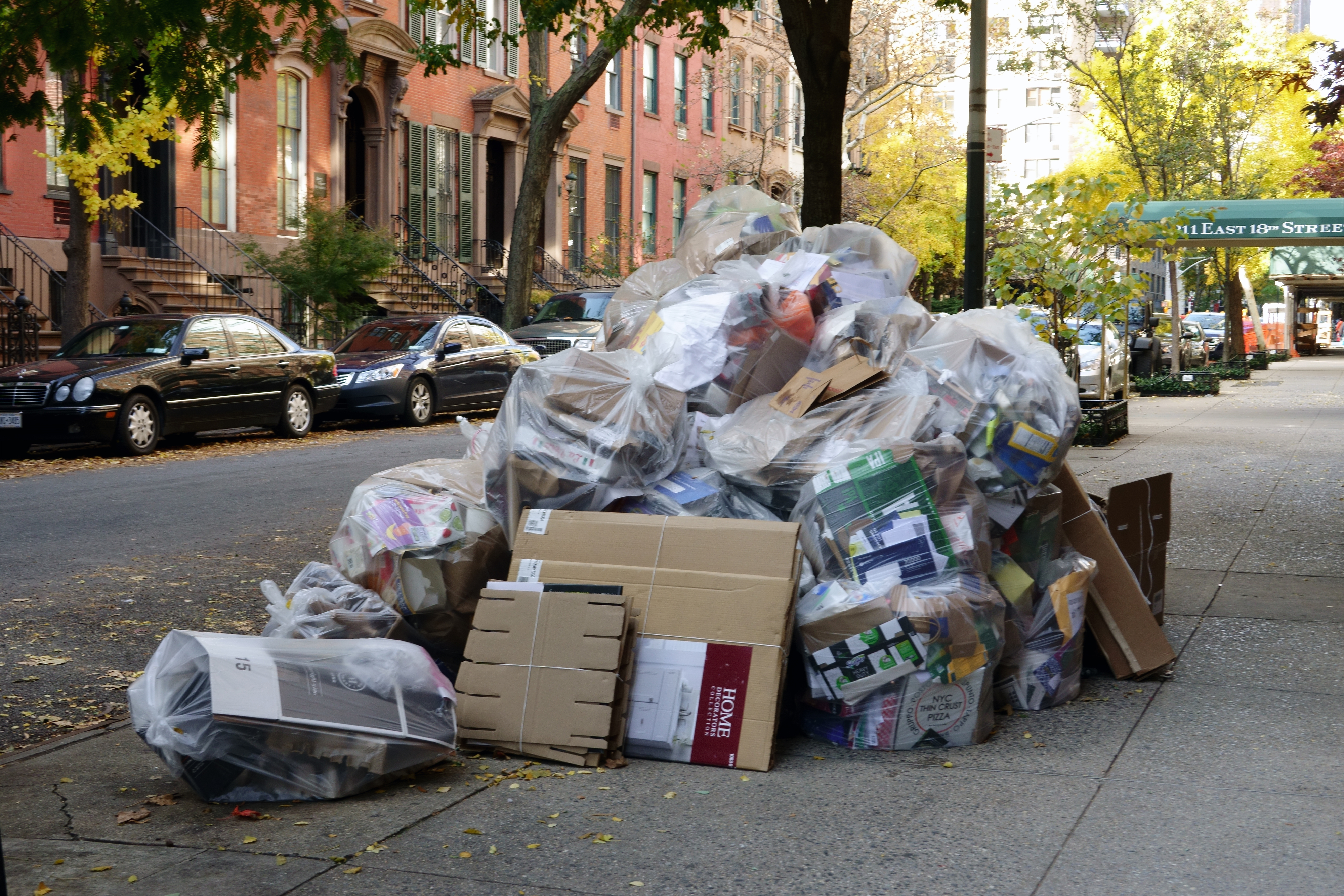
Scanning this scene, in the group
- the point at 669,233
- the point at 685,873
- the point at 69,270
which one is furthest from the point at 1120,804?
the point at 669,233

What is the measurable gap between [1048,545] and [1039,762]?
3.64 feet

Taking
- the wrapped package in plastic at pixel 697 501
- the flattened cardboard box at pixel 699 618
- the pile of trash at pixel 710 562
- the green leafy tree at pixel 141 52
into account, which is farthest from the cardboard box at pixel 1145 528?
the green leafy tree at pixel 141 52

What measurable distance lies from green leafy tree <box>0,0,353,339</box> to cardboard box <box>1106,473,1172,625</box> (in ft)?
13.7

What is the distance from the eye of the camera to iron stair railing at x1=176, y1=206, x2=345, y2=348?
72.2 feet

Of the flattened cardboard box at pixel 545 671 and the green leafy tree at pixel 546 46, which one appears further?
the green leafy tree at pixel 546 46

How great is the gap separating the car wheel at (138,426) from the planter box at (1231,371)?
22384 millimetres

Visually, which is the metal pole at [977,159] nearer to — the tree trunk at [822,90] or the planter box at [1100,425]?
the tree trunk at [822,90]

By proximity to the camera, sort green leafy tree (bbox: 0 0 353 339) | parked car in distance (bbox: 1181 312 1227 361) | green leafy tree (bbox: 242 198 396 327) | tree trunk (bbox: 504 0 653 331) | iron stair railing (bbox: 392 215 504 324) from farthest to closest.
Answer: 1. parked car in distance (bbox: 1181 312 1227 361)
2. iron stair railing (bbox: 392 215 504 324)
3. tree trunk (bbox: 504 0 653 331)
4. green leafy tree (bbox: 242 198 396 327)
5. green leafy tree (bbox: 0 0 353 339)

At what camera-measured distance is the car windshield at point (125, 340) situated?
47.9 feet

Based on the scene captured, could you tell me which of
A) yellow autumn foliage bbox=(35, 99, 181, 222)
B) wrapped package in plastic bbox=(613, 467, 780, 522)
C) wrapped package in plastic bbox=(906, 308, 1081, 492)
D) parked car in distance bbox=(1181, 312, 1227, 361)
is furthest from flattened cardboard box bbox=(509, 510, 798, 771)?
parked car in distance bbox=(1181, 312, 1227, 361)

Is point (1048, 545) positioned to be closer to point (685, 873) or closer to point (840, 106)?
point (685, 873)

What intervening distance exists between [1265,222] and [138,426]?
17490 mm

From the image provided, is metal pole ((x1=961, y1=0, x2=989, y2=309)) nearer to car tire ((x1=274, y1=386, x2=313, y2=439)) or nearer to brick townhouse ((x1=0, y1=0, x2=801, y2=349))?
brick townhouse ((x1=0, y1=0, x2=801, y2=349))

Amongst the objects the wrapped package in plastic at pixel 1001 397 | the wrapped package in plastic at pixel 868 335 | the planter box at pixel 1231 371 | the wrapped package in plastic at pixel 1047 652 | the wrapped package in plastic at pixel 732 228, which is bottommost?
the wrapped package in plastic at pixel 1047 652
